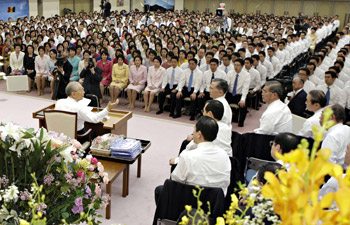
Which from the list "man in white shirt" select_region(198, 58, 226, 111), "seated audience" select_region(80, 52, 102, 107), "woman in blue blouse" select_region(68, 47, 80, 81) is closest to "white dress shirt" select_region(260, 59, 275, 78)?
"man in white shirt" select_region(198, 58, 226, 111)

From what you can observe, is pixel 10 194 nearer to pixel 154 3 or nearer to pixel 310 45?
pixel 310 45

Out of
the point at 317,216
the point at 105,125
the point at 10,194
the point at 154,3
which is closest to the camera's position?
the point at 317,216

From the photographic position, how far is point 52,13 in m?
19.6

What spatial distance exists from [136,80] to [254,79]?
2456 mm

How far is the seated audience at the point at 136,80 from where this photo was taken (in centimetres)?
770

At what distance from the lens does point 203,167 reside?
300 centimetres

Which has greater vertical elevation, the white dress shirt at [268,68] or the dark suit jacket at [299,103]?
the white dress shirt at [268,68]

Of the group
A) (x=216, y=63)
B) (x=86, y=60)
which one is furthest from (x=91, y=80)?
(x=216, y=63)

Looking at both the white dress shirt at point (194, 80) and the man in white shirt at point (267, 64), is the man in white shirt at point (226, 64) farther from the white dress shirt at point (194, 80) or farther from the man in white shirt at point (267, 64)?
the man in white shirt at point (267, 64)

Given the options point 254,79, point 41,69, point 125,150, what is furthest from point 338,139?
point 41,69

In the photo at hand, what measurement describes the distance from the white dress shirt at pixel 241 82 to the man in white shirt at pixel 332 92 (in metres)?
1.38

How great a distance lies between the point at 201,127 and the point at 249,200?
196 centimetres

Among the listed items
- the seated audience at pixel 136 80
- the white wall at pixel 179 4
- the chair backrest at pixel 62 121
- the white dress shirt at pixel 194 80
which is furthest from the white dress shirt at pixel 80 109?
the white wall at pixel 179 4

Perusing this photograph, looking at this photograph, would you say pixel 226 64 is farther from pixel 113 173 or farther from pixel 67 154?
pixel 67 154
